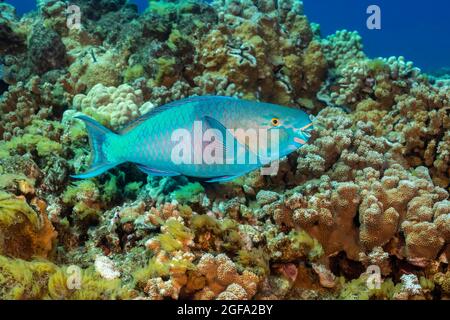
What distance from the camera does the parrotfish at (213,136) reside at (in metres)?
2.32

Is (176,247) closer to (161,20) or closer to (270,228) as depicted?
(270,228)

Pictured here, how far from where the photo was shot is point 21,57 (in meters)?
5.84

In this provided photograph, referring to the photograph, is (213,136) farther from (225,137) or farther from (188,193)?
(188,193)

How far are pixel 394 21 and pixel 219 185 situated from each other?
12245 cm

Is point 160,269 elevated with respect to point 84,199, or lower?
lower

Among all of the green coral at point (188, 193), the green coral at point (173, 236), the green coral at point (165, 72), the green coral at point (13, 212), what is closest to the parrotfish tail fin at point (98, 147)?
the green coral at point (13, 212)

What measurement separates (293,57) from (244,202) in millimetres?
3196

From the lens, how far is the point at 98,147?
257 cm

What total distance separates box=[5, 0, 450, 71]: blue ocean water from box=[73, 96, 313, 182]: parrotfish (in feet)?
249

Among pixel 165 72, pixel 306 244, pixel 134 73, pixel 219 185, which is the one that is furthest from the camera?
pixel 134 73

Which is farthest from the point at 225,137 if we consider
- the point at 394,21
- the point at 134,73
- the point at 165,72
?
the point at 394,21
